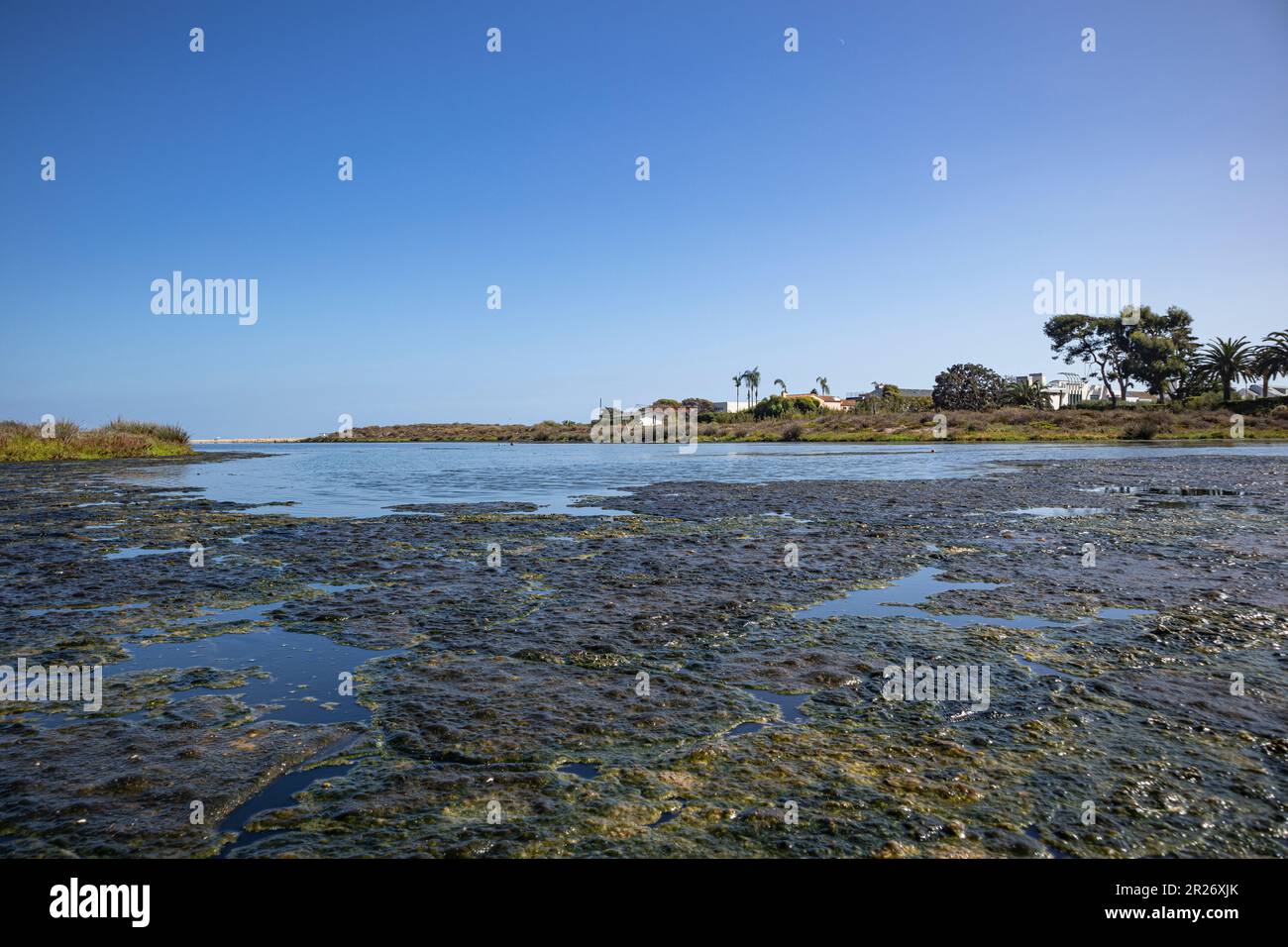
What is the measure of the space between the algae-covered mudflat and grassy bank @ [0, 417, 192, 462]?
133 ft

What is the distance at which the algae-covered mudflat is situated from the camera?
355 cm

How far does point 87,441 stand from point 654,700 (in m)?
55.9

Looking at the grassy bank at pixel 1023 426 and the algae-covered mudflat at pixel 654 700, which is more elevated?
the grassy bank at pixel 1023 426

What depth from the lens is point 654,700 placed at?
5.36m

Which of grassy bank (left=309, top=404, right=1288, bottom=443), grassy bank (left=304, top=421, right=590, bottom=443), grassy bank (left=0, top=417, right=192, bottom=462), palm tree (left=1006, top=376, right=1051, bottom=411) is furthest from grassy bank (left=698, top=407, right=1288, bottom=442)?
grassy bank (left=0, top=417, right=192, bottom=462)

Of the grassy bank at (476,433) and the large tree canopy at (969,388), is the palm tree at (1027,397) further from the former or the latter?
the grassy bank at (476,433)

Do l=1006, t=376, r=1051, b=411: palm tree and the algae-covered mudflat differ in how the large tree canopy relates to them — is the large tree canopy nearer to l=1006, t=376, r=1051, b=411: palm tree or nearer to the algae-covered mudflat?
l=1006, t=376, r=1051, b=411: palm tree

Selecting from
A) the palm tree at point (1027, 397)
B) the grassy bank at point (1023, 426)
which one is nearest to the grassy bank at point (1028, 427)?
the grassy bank at point (1023, 426)

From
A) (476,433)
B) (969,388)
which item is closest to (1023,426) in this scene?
(969,388)

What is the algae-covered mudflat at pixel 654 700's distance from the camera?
11.6 feet

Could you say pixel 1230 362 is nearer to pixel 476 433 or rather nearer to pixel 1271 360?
pixel 1271 360

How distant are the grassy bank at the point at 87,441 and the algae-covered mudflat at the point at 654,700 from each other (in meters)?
40.7

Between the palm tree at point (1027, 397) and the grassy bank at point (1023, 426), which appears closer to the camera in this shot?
the grassy bank at point (1023, 426)

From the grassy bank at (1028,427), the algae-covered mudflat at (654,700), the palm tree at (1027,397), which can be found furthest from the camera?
the palm tree at (1027,397)
